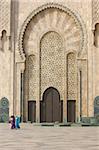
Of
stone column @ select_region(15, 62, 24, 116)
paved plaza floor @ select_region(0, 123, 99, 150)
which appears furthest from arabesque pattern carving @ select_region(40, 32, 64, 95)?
paved plaza floor @ select_region(0, 123, 99, 150)

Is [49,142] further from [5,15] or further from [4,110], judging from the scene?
[5,15]

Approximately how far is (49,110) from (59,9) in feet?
15.9

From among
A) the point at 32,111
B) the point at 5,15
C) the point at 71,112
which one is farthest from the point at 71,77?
the point at 5,15

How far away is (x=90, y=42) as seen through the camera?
19.3 m

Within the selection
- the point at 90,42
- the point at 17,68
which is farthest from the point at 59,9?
the point at 17,68

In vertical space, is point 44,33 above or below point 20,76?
above

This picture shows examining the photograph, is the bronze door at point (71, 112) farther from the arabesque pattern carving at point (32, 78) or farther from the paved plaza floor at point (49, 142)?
the paved plaza floor at point (49, 142)

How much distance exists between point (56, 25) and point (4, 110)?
188 inches

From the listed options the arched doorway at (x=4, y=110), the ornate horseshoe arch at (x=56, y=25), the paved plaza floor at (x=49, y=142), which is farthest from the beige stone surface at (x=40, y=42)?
the paved plaza floor at (x=49, y=142)

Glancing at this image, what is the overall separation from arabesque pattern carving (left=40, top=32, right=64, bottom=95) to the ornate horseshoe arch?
377 millimetres

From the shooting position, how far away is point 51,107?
65.2 feet

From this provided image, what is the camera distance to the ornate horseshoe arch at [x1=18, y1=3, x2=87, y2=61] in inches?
774

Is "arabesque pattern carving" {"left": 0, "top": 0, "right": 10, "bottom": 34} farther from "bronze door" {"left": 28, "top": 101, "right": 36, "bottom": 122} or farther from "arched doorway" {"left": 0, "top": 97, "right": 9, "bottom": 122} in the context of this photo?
"bronze door" {"left": 28, "top": 101, "right": 36, "bottom": 122}

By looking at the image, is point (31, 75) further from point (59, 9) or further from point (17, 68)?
point (59, 9)
